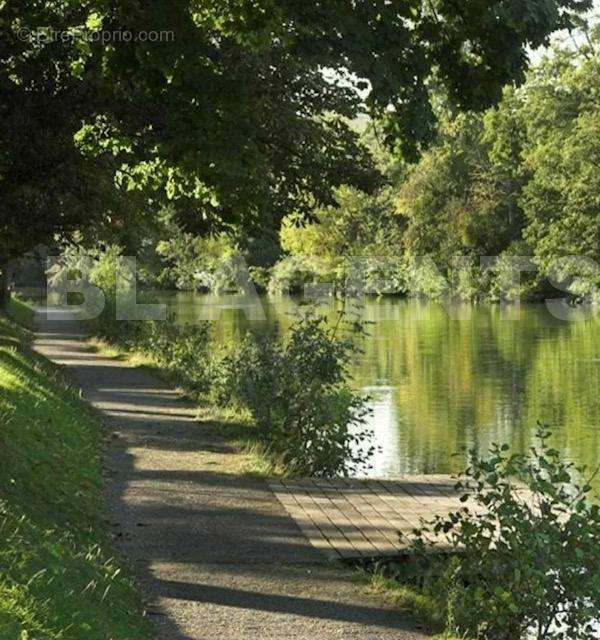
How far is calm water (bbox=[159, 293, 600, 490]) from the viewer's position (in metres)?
18.4

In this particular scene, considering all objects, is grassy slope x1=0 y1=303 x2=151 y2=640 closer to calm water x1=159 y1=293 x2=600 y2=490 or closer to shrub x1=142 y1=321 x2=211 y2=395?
calm water x1=159 y1=293 x2=600 y2=490

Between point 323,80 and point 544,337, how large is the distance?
83.3 feet

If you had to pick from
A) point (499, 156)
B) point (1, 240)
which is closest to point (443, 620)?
point (1, 240)

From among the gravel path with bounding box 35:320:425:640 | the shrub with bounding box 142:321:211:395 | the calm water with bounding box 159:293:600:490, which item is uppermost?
the shrub with bounding box 142:321:211:395

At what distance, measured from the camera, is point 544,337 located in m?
39.8

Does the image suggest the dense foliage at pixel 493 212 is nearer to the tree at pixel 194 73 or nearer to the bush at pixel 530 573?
the tree at pixel 194 73

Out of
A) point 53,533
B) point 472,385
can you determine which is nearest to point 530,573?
point 53,533

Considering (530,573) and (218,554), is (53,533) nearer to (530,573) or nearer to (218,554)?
(218,554)

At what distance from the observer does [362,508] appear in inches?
426

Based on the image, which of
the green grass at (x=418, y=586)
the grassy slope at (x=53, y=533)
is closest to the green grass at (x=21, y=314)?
the grassy slope at (x=53, y=533)

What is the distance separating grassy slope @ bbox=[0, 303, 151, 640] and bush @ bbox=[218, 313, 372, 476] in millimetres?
2155

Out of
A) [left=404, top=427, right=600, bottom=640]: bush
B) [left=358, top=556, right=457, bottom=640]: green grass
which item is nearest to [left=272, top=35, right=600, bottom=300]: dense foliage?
[left=358, top=556, right=457, bottom=640]: green grass

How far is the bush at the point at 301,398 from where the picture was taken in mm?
13523

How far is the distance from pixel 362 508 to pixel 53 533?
11.9 feet
